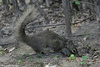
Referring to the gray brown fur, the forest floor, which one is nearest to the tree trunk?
the forest floor

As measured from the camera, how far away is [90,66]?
3514 mm

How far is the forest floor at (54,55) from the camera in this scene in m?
3.88

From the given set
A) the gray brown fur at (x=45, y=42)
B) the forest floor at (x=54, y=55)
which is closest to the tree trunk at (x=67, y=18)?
the forest floor at (x=54, y=55)

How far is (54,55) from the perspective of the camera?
4645mm

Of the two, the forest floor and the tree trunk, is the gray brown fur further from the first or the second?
the tree trunk

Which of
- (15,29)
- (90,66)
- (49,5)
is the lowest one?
(90,66)

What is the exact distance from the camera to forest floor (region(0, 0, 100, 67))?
12.7 feet

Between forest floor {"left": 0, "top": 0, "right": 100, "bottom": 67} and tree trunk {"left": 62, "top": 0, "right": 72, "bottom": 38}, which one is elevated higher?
tree trunk {"left": 62, "top": 0, "right": 72, "bottom": 38}

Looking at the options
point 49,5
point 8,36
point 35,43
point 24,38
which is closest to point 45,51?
point 35,43

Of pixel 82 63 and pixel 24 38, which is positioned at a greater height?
pixel 24 38

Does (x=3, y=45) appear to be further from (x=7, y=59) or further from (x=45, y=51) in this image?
(x=45, y=51)

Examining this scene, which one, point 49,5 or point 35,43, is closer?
point 35,43

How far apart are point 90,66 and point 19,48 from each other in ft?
9.05

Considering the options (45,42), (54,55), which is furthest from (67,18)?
(54,55)
